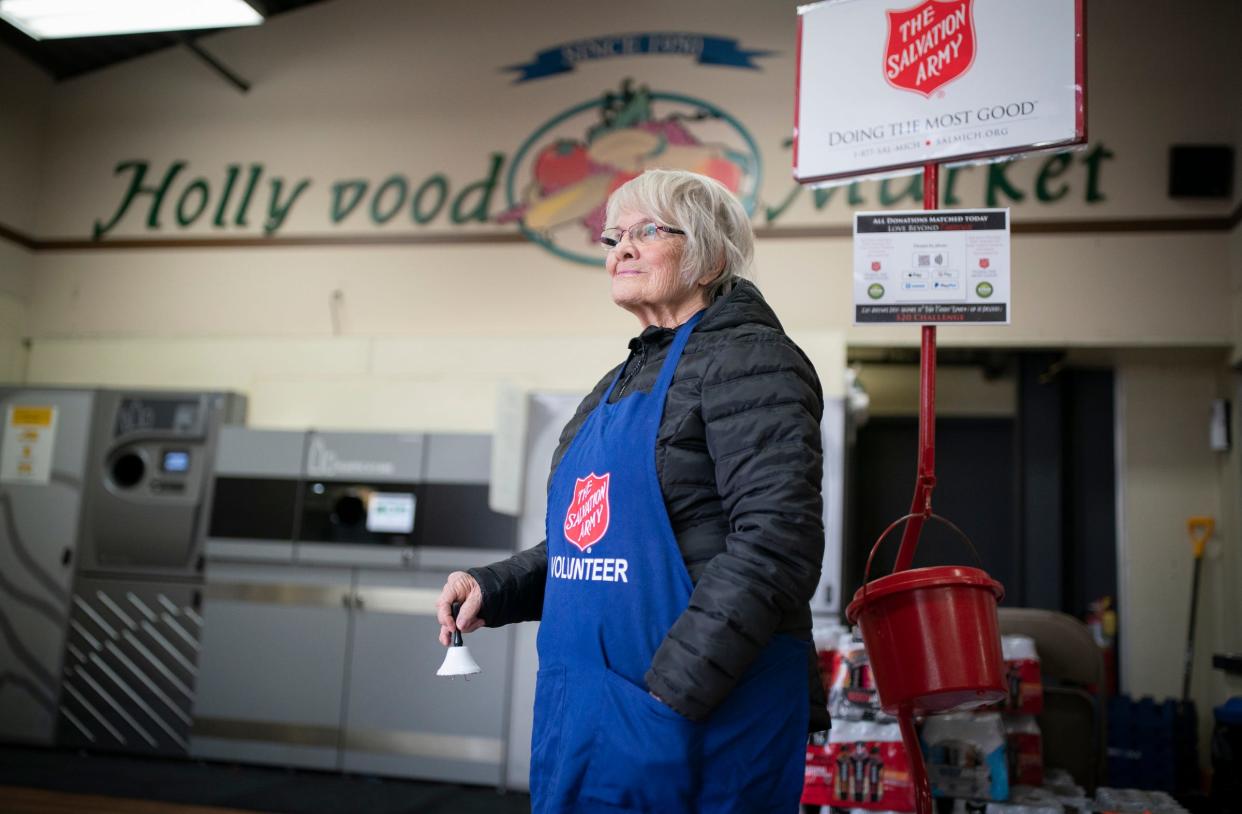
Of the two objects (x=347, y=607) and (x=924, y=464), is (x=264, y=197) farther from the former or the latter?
(x=924, y=464)

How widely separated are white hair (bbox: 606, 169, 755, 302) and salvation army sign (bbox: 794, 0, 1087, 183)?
70 cm

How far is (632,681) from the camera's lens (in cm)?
144

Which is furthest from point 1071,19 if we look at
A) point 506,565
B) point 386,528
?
point 386,528

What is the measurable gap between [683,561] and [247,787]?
4.23 m

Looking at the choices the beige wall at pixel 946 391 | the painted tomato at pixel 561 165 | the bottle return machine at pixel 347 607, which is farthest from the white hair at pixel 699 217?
the beige wall at pixel 946 391

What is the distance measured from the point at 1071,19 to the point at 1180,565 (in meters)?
4.46

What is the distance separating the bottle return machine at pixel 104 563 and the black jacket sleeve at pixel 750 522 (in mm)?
4942

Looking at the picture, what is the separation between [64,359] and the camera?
21.9 feet

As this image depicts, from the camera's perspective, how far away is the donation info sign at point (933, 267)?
2.21m

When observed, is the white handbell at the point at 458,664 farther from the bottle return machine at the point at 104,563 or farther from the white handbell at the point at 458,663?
the bottle return machine at the point at 104,563

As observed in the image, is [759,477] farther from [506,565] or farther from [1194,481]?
[1194,481]

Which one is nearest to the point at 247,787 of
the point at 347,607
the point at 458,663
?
the point at 347,607

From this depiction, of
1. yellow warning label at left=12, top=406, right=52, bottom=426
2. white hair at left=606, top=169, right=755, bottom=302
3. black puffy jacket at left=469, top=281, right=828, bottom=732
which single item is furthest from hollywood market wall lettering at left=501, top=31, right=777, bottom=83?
black puffy jacket at left=469, top=281, right=828, bottom=732

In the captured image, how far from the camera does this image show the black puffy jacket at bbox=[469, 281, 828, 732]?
132cm
